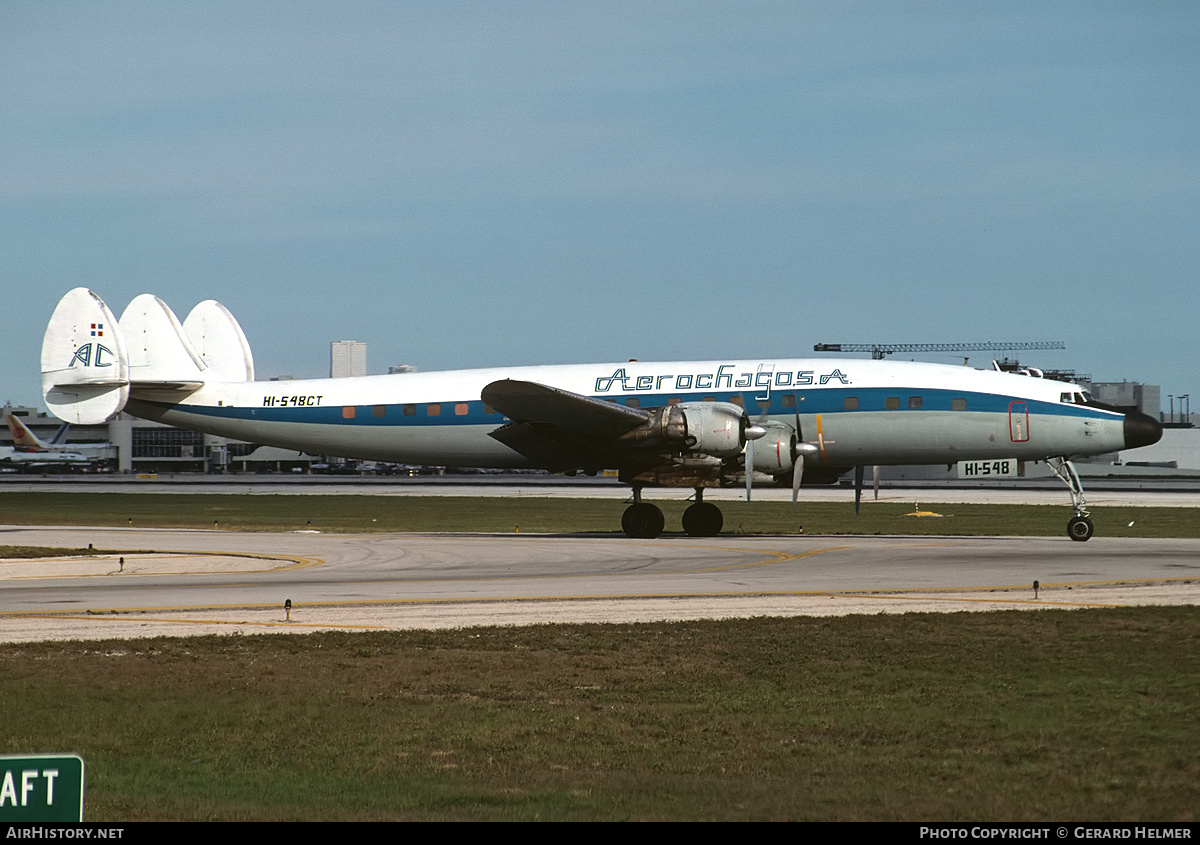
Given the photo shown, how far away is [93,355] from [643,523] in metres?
19.3

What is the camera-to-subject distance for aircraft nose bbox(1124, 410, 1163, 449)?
108ft

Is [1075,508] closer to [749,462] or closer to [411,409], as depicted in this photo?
[749,462]


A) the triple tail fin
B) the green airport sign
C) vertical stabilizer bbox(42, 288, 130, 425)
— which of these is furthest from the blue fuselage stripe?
the green airport sign

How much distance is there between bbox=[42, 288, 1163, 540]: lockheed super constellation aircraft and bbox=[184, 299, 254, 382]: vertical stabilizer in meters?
0.22

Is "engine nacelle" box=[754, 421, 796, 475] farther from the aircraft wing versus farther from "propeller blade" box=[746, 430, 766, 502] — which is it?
the aircraft wing

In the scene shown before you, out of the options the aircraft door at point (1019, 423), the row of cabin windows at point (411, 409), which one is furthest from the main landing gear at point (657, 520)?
the aircraft door at point (1019, 423)

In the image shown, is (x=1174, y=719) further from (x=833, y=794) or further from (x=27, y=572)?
(x=27, y=572)

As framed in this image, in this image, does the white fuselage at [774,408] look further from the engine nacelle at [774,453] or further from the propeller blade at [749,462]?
the propeller blade at [749,462]

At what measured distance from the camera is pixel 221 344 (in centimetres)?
4169

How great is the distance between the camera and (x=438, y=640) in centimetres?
1638

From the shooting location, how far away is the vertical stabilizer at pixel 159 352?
40.3 meters

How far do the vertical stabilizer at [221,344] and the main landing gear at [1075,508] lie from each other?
2681 cm

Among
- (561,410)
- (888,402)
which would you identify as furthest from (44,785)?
(888,402)
